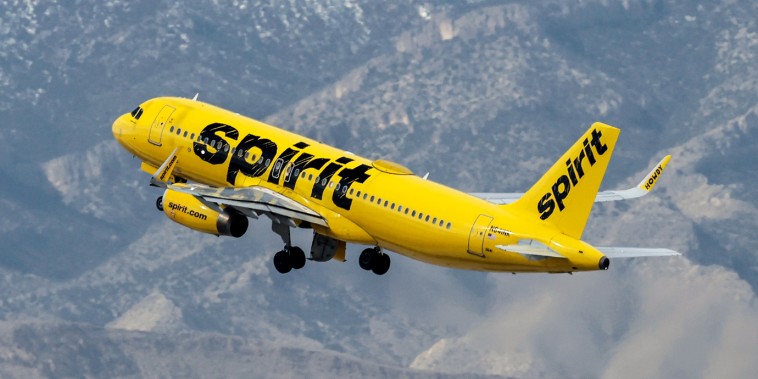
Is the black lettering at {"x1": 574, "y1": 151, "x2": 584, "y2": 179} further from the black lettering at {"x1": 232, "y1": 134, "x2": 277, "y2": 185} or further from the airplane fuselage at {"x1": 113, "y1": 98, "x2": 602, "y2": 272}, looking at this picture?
the black lettering at {"x1": 232, "y1": 134, "x2": 277, "y2": 185}

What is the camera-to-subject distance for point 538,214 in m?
111

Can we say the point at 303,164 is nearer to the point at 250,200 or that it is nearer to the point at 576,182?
the point at 250,200

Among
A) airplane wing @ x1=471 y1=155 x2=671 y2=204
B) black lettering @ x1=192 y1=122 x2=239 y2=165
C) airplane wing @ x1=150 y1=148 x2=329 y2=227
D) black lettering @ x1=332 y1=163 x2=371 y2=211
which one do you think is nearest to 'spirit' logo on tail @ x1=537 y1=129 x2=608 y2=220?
airplane wing @ x1=471 y1=155 x2=671 y2=204

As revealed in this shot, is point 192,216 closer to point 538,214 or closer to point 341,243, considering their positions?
point 341,243

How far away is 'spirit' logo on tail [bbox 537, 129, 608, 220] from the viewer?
10944 cm

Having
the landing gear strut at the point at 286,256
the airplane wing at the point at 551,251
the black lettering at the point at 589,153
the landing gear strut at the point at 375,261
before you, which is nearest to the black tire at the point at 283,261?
the landing gear strut at the point at 286,256

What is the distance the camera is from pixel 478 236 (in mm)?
111125

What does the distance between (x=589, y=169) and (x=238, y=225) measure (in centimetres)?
2061

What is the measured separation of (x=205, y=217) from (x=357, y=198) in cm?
883

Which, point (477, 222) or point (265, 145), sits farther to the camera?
point (265, 145)

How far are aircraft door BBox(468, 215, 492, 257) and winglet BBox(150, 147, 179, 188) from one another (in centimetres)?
1677

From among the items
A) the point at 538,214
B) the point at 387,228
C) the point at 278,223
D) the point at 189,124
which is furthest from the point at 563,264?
the point at 189,124

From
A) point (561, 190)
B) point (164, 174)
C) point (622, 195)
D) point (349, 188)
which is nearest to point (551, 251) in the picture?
point (561, 190)

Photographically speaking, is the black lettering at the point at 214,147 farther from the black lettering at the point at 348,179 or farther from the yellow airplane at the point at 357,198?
the black lettering at the point at 348,179
